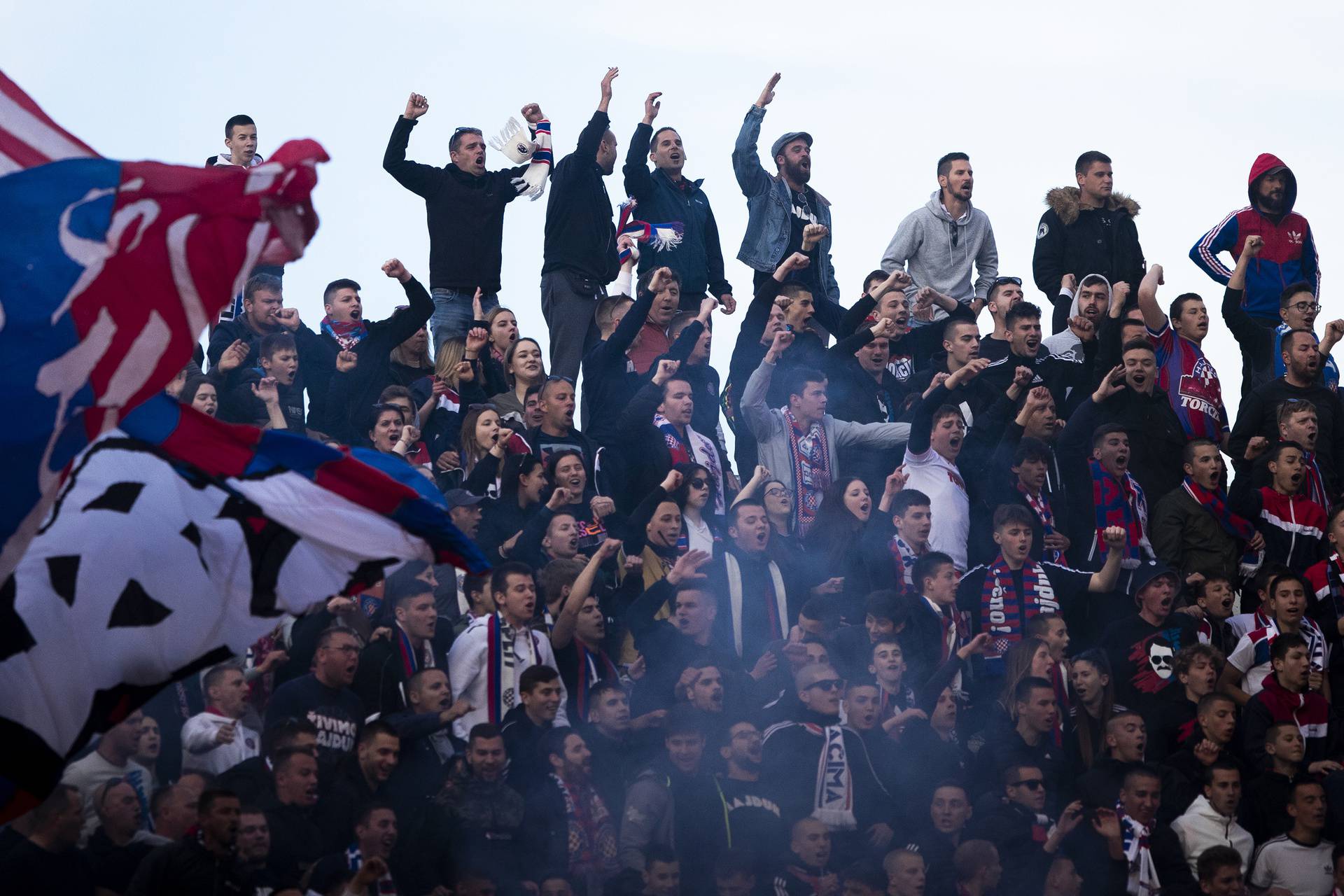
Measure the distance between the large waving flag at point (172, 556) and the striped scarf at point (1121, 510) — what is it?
614cm

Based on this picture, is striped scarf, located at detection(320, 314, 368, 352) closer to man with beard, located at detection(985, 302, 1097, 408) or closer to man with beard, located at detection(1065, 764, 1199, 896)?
man with beard, located at detection(985, 302, 1097, 408)

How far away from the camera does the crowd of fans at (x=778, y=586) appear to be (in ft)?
27.4

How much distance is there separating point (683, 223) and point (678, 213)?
0.26ft

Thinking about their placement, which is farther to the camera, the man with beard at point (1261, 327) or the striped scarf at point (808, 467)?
the man with beard at point (1261, 327)

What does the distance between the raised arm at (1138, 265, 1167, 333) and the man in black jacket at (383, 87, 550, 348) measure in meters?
4.12

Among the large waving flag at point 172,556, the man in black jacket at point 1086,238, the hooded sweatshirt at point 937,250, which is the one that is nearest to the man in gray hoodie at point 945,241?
the hooded sweatshirt at point 937,250

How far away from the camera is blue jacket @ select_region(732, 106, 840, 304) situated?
515 inches

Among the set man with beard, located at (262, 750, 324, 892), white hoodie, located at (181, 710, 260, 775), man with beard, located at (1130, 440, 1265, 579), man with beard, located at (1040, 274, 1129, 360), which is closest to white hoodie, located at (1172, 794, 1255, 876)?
man with beard, located at (1130, 440, 1265, 579)

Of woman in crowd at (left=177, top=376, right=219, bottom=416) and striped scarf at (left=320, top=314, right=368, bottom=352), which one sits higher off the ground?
striped scarf at (left=320, top=314, right=368, bottom=352)

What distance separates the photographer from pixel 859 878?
898 cm

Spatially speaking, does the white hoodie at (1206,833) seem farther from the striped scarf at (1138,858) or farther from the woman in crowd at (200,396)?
the woman in crowd at (200,396)

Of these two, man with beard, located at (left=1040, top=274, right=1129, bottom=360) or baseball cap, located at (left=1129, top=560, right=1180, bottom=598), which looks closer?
baseball cap, located at (left=1129, top=560, right=1180, bottom=598)

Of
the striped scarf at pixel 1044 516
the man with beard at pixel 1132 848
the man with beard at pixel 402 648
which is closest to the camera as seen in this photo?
the man with beard at pixel 402 648

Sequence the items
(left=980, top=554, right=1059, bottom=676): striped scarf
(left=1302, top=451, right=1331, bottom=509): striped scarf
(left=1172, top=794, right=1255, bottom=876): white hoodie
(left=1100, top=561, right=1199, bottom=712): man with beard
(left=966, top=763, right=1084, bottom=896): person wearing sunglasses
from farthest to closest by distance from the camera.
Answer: (left=1302, top=451, right=1331, bottom=509): striped scarf, (left=1100, top=561, right=1199, bottom=712): man with beard, (left=980, top=554, right=1059, bottom=676): striped scarf, (left=1172, top=794, right=1255, bottom=876): white hoodie, (left=966, top=763, right=1084, bottom=896): person wearing sunglasses
